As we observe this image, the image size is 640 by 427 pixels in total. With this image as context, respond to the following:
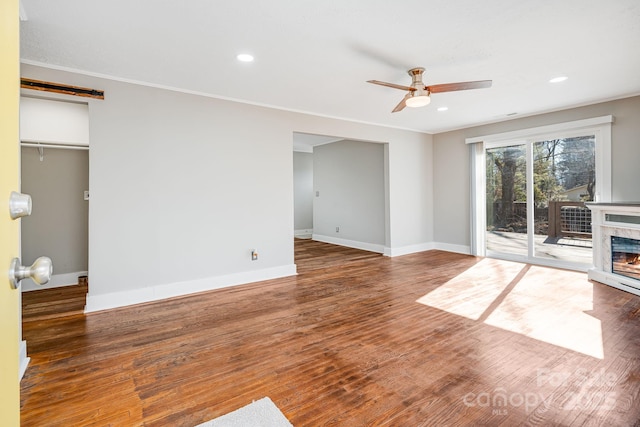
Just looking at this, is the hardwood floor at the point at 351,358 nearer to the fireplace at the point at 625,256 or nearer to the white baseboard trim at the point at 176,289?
the white baseboard trim at the point at 176,289

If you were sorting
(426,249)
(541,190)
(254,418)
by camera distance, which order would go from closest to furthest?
(254,418), (541,190), (426,249)

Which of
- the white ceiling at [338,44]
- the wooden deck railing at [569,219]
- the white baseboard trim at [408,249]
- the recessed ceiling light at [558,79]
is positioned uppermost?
the recessed ceiling light at [558,79]

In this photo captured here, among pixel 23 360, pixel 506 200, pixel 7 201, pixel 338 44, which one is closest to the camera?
pixel 7 201

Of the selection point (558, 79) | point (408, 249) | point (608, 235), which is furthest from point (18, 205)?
point (408, 249)

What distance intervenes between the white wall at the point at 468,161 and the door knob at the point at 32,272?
6183 millimetres

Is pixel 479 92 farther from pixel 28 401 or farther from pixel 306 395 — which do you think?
pixel 28 401

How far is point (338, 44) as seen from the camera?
281 cm

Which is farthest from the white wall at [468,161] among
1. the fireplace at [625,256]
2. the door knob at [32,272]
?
the door knob at [32,272]

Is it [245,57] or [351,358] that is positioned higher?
[245,57]

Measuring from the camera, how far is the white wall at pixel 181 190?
3.46 meters

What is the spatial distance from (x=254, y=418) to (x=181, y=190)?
2957 mm

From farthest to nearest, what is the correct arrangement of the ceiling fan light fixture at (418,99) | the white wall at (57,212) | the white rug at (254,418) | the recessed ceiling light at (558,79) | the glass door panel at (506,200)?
the glass door panel at (506,200), the white wall at (57,212), the recessed ceiling light at (558,79), the ceiling fan light fixture at (418,99), the white rug at (254,418)

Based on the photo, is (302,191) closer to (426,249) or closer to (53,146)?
(426,249)

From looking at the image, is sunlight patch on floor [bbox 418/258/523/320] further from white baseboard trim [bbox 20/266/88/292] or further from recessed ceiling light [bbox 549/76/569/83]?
white baseboard trim [bbox 20/266/88/292]
